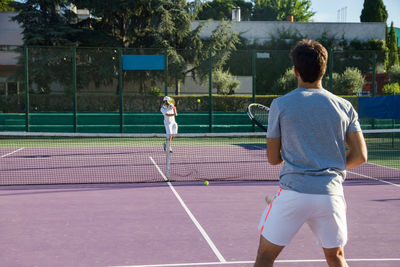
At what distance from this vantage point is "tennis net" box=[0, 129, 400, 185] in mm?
10102

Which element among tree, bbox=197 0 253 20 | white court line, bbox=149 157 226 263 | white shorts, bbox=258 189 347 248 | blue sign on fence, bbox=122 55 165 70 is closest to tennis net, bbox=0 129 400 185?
white court line, bbox=149 157 226 263

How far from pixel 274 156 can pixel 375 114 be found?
17.2m

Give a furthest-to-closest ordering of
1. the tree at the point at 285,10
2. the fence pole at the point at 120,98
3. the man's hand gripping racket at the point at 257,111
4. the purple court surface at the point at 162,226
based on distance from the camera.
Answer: the tree at the point at 285,10
the fence pole at the point at 120,98
the purple court surface at the point at 162,226
the man's hand gripping racket at the point at 257,111

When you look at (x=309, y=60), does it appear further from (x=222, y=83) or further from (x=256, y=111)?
(x=222, y=83)

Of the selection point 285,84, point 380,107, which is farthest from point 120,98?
point 380,107

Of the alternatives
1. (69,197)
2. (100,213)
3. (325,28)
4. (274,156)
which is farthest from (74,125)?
(325,28)

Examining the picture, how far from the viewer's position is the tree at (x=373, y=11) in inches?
1736

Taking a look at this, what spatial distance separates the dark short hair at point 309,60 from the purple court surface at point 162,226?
2.14m

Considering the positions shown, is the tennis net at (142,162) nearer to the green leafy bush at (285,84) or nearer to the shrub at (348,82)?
the green leafy bush at (285,84)

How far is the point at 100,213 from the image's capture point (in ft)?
22.0

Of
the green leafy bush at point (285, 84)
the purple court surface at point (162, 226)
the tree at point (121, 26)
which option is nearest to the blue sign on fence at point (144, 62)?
the tree at point (121, 26)

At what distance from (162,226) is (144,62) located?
15578mm

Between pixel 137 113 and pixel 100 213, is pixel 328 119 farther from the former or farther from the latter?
pixel 137 113

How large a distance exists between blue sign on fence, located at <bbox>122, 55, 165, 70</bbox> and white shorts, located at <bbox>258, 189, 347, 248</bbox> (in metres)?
18.4
